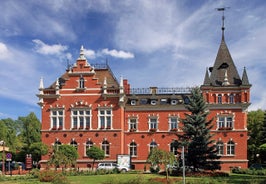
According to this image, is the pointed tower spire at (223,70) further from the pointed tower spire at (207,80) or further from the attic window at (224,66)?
the pointed tower spire at (207,80)

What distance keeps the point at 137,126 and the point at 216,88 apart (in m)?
11.5

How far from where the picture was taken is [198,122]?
38.7 m

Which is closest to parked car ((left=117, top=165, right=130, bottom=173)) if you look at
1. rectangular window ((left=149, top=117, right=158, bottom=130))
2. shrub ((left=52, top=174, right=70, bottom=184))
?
rectangular window ((left=149, top=117, right=158, bottom=130))

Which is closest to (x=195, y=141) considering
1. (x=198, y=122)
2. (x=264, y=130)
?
(x=198, y=122)

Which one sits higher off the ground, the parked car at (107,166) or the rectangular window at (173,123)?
the rectangular window at (173,123)

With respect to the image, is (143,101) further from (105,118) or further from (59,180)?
(59,180)

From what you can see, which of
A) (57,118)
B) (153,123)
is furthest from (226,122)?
(57,118)

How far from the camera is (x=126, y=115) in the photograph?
49.2 m

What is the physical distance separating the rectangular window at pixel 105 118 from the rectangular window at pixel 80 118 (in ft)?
4.70

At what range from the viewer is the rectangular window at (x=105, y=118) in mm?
47281

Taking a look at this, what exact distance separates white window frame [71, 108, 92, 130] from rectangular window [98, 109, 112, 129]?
133 cm

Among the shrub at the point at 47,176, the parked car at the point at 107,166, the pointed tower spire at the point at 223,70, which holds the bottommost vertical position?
the parked car at the point at 107,166

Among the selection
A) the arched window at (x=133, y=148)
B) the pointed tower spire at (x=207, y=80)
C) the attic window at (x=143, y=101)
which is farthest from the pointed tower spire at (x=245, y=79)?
the arched window at (x=133, y=148)

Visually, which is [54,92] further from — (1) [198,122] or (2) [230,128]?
(2) [230,128]
